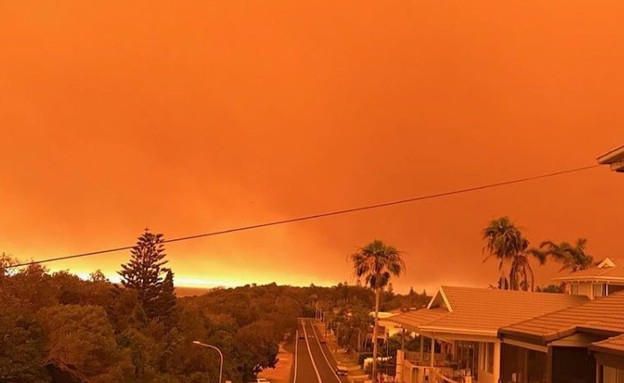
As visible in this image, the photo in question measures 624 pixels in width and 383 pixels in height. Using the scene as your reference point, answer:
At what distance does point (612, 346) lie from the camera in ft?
32.4

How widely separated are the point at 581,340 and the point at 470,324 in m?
11.0

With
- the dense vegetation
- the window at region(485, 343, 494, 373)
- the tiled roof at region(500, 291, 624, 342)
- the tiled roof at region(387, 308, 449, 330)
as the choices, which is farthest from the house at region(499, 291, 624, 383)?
the dense vegetation

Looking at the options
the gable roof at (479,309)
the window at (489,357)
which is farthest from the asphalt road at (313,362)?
the window at (489,357)

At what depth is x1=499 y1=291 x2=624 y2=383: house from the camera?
34.8 ft

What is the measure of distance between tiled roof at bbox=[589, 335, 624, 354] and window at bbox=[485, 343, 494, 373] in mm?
13227

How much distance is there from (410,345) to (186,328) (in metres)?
26.1

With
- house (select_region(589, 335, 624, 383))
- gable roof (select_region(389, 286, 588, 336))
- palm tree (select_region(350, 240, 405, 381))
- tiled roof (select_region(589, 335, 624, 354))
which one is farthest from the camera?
palm tree (select_region(350, 240, 405, 381))

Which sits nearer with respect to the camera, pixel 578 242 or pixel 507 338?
pixel 507 338

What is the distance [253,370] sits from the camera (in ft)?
259

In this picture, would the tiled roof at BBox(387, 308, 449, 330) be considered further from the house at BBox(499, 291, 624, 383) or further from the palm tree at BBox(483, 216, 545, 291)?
the palm tree at BBox(483, 216, 545, 291)

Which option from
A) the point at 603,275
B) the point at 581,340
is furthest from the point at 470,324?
the point at 603,275

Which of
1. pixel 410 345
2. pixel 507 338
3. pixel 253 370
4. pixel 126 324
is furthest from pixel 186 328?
pixel 507 338

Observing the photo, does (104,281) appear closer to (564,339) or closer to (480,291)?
(480,291)

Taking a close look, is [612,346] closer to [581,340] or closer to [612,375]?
[612,375]
